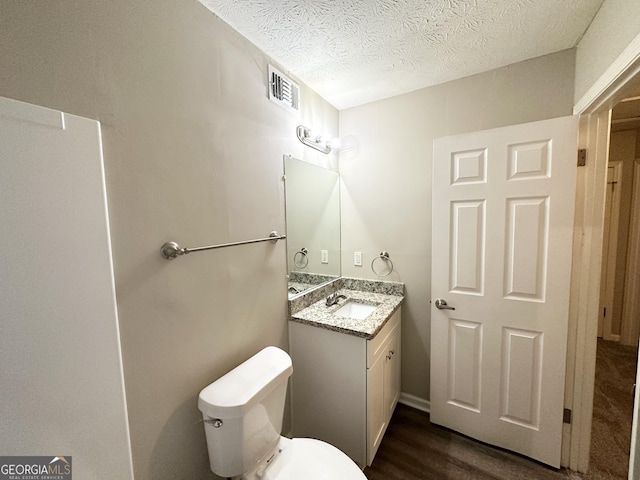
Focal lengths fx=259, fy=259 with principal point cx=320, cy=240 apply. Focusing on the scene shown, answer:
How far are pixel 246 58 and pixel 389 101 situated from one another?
→ 114 centimetres

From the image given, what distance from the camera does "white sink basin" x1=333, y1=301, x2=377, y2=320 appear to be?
192 centimetres

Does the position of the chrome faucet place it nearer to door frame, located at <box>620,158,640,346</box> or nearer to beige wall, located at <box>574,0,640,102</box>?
beige wall, located at <box>574,0,640,102</box>

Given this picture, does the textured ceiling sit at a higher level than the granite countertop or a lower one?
higher

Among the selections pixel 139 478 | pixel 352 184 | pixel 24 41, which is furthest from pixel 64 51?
pixel 352 184

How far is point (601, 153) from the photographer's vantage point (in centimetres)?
136

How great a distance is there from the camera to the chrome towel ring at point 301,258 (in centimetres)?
180

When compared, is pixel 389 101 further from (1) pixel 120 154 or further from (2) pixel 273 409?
(2) pixel 273 409

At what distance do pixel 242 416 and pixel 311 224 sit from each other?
1276 mm

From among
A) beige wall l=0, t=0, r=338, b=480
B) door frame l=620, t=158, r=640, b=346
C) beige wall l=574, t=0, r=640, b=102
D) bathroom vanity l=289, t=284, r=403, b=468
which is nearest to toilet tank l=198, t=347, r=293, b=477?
beige wall l=0, t=0, r=338, b=480

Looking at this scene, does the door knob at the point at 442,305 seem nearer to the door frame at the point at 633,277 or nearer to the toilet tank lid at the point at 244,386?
the toilet tank lid at the point at 244,386

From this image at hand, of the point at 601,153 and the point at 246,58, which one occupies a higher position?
the point at 246,58

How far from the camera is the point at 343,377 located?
1.50m

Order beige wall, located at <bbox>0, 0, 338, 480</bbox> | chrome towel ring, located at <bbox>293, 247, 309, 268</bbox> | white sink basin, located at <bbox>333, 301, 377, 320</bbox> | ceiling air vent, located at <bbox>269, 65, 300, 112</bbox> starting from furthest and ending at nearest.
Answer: white sink basin, located at <bbox>333, 301, 377, 320</bbox>
chrome towel ring, located at <bbox>293, 247, 309, 268</bbox>
ceiling air vent, located at <bbox>269, 65, 300, 112</bbox>
beige wall, located at <bbox>0, 0, 338, 480</bbox>

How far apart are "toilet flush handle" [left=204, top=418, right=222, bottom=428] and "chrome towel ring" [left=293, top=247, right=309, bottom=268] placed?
3.22 feet
